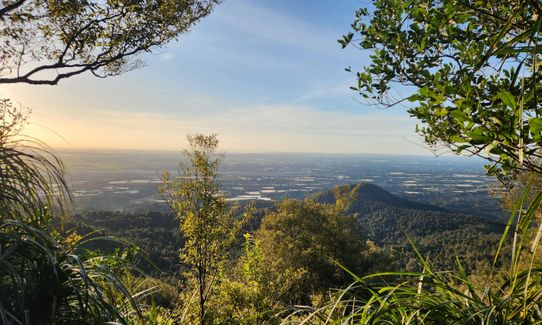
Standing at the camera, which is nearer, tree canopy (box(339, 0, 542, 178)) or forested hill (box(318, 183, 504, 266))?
tree canopy (box(339, 0, 542, 178))

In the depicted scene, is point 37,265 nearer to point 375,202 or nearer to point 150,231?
point 150,231

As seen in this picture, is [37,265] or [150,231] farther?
[150,231]

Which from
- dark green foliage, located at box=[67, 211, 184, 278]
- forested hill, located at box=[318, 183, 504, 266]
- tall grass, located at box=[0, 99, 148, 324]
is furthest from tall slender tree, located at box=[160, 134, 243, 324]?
dark green foliage, located at box=[67, 211, 184, 278]

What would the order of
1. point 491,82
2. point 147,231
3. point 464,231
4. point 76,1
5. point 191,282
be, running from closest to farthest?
point 491,82, point 76,1, point 191,282, point 147,231, point 464,231

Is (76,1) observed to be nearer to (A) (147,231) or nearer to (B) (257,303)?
(B) (257,303)

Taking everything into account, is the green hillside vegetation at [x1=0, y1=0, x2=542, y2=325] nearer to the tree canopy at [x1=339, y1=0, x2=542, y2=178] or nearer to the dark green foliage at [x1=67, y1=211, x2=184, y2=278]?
the tree canopy at [x1=339, y1=0, x2=542, y2=178]

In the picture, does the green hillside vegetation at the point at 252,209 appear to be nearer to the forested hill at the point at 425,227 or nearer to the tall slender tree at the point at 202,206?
the tall slender tree at the point at 202,206

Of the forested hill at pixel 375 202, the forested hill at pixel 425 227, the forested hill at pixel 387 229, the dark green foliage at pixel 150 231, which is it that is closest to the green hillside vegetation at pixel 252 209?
the forested hill at pixel 387 229

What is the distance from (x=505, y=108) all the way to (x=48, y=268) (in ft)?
9.56

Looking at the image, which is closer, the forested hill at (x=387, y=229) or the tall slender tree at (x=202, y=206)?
the tall slender tree at (x=202, y=206)

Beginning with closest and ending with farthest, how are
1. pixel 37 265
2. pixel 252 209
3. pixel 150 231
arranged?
pixel 37 265 < pixel 252 209 < pixel 150 231

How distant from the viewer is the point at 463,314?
167 centimetres

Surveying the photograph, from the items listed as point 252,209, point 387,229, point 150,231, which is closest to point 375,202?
point 387,229

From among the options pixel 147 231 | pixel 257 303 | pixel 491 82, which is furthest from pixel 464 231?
pixel 491 82
